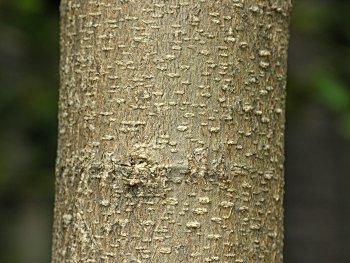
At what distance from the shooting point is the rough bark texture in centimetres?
112

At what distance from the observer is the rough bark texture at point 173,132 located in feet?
3.69

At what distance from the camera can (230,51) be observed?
1145 millimetres

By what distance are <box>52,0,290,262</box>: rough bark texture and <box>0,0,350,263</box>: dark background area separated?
159 cm

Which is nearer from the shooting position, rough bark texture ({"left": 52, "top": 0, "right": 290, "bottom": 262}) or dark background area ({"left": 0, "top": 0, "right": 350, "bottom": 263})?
rough bark texture ({"left": 52, "top": 0, "right": 290, "bottom": 262})

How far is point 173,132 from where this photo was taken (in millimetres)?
1124
